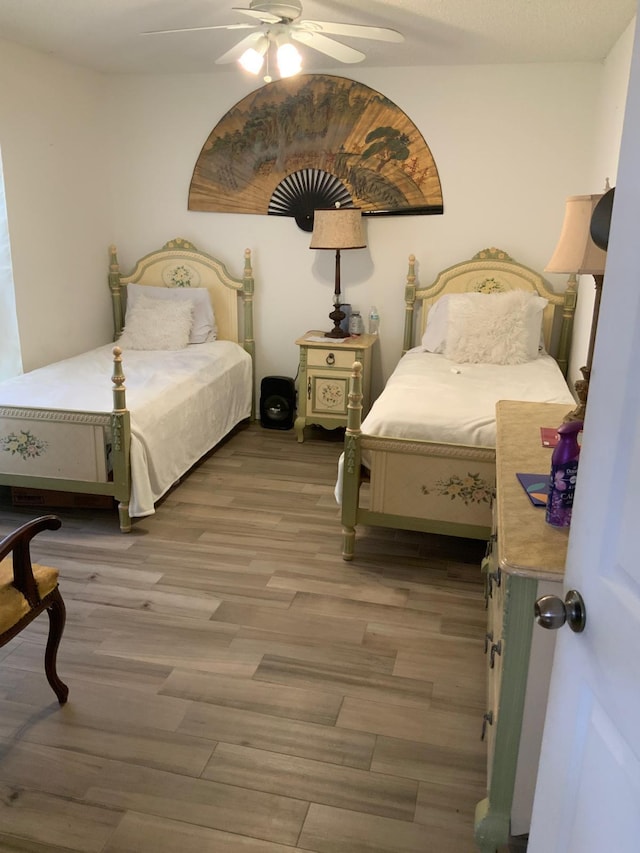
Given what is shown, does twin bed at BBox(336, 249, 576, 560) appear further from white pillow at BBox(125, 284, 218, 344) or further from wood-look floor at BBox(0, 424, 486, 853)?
white pillow at BBox(125, 284, 218, 344)

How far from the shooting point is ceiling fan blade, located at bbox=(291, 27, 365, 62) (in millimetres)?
2986

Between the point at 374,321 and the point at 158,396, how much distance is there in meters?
1.74

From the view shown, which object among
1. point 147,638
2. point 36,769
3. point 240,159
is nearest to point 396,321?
point 240,159

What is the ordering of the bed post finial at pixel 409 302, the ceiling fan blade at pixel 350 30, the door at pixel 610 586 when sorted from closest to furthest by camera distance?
the door at pixel 610 586, the ceiling fan blade at pixel 350 30, the bed post finial at pixel 409 302

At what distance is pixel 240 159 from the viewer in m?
4.57

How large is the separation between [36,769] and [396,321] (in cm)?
346

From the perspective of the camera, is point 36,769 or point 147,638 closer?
point 36,769

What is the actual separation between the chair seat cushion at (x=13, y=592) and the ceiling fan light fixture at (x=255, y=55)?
2.34 m

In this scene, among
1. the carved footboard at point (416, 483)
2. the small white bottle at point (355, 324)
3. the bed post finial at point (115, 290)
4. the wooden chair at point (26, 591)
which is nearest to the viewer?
the wooden chair at point (26, 591)

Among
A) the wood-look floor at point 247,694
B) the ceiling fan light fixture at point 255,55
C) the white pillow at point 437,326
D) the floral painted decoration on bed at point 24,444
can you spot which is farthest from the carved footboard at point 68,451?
the white pillow at point 437,326

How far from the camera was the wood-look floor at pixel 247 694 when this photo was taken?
1.72m

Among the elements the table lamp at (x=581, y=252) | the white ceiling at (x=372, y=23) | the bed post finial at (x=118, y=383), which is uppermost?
the white ceiling at (x=372, y=23)

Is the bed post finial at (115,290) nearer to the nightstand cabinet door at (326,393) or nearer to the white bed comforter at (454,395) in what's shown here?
the nightstand cabinet door at (326,393)

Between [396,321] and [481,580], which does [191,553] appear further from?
[396,321]
